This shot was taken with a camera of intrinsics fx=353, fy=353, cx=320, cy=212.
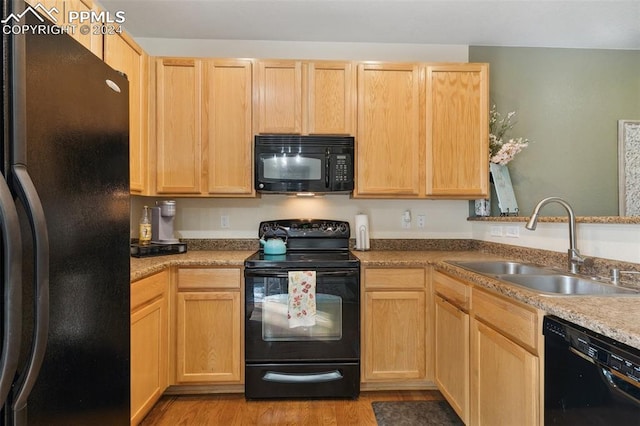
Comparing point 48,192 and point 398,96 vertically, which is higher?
point 398,96

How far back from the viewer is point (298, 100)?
2473 millimetres

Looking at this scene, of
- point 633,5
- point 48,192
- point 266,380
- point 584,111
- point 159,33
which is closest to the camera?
point 48,192

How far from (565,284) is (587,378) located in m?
0.79

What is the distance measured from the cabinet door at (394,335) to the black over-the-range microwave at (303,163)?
809 mm

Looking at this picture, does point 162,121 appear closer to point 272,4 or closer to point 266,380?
point 272,4

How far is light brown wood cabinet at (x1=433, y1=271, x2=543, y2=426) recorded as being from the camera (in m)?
1.24

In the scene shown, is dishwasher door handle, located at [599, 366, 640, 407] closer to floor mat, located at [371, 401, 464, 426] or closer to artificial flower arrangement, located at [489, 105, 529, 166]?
floor mat, located at [371, 401, 464, 426]

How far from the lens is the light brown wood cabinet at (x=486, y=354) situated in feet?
4.07

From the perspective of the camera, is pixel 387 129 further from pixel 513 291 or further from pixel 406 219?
pixel 513 291

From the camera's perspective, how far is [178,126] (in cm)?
246

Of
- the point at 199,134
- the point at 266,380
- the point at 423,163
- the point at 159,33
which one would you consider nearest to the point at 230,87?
the point at 199,134

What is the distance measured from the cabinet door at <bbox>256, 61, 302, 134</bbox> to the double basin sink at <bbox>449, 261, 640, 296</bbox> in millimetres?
1430

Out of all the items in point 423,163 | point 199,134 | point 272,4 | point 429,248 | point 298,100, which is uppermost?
point 272,4

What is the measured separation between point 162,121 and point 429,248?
2.20m
